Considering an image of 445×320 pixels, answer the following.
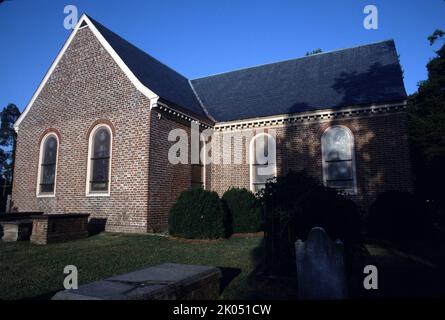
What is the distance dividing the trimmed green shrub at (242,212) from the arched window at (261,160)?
2.93m

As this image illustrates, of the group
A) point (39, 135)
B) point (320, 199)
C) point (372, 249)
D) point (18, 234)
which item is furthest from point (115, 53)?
point (372, 249)

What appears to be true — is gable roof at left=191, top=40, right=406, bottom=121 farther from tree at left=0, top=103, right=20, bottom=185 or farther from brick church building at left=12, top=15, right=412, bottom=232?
tree at left=0, top=103, right=20, bottom=185

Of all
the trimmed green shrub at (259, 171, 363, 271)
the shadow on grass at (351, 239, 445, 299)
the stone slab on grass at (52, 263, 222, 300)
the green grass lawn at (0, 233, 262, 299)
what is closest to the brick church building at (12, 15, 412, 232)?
the green grass lawn at (0, 233, 262, 299)

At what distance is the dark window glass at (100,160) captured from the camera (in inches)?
516

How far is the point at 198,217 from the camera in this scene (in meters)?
10.6

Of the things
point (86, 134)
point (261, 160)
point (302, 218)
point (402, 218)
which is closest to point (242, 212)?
point (261, 160)

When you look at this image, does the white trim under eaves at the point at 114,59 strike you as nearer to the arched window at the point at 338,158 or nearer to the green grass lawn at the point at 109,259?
the green grass lawn at the point at 109,259

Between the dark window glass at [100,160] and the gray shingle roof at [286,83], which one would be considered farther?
the gray shingle roof at [286,83]

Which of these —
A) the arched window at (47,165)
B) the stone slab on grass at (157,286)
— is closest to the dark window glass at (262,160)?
the arched window at (47,165)

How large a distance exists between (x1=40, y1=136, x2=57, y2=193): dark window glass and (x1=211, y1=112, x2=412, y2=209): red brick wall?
34.9 feet

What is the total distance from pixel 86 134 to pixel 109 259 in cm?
780
